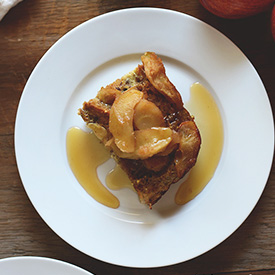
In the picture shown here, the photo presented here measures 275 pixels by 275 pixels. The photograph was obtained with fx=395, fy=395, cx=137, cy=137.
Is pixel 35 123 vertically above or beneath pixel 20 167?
above

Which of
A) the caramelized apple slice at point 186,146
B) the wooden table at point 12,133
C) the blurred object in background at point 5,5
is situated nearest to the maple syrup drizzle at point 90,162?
the wooden table at point 12,133

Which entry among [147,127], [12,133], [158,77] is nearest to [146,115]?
[147,127]

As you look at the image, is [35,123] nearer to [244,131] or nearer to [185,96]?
[185,96]

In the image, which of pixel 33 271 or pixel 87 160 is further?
pixel 87 160

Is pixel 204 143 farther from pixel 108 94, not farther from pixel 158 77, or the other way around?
pixel 108 94

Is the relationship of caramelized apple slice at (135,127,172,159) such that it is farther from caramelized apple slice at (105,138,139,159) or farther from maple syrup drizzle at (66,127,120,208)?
maple syrup drizzle at (66,127,120,208)

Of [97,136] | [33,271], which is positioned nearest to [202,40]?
[97,136]

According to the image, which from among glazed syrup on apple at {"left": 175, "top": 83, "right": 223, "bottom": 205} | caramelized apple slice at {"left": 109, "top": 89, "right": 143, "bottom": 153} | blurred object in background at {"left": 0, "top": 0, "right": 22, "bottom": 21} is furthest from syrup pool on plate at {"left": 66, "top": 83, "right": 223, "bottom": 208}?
blurred object in background at {"left": 0, "top": 0, "right": 22, "bottom": 21}
